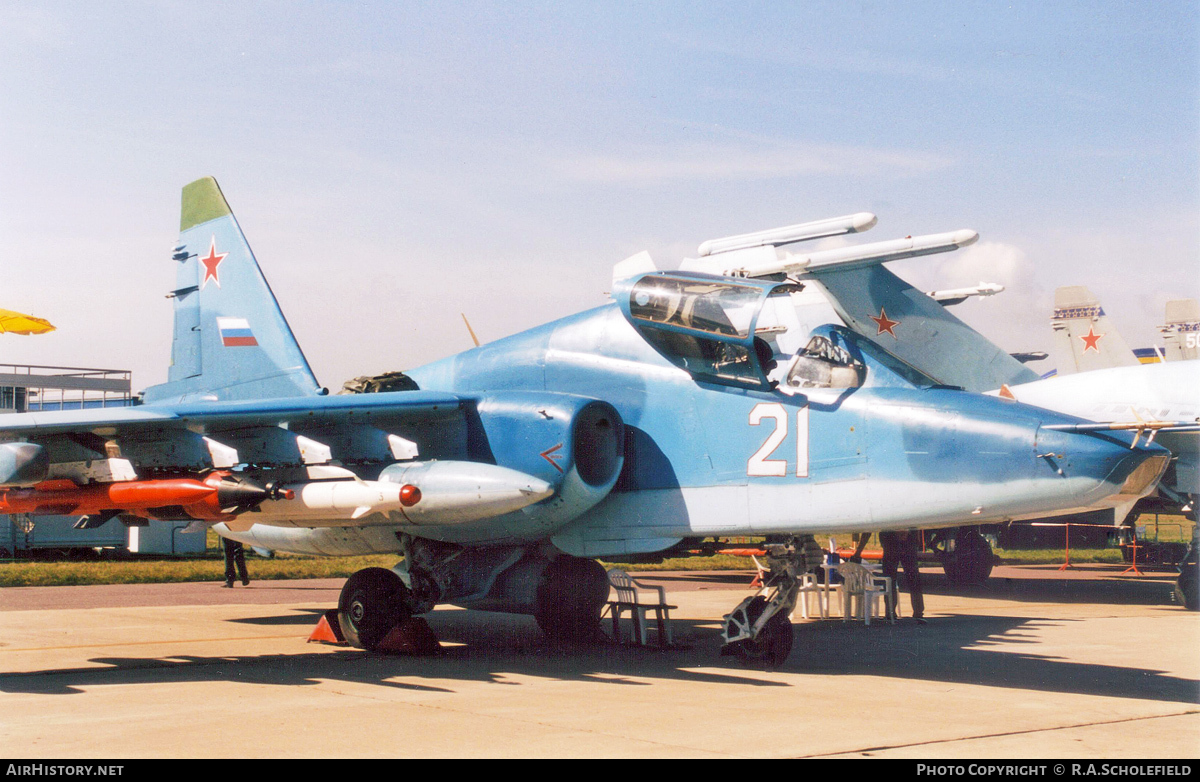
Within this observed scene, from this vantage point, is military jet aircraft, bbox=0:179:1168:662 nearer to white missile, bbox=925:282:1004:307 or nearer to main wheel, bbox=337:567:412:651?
main wheel, bbox=337:567:412:651

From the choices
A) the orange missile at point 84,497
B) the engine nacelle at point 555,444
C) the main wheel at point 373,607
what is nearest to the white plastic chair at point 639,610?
the engine nacelle at point 555,444

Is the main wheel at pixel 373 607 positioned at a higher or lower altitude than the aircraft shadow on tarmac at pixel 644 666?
higher

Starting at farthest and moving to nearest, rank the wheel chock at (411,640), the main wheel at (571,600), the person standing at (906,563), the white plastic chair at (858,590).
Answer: the person standing at (906,563) < the white plastic chair at (858,590) < the main wheel at (571,600) < the wheel chock at (411,640)

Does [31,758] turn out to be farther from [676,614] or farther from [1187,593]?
[1187,593]

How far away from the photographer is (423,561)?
11.6 meters

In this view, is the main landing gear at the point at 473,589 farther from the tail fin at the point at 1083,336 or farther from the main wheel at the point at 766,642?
the tail fin at the point at 1083,336

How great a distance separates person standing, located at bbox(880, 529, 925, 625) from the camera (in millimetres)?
15836

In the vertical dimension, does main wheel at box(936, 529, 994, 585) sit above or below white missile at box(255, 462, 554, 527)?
below

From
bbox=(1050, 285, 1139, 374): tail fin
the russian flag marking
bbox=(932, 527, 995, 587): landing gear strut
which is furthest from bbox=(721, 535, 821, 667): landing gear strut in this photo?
bbox=(1050, 285, 1139, 374): tail fin

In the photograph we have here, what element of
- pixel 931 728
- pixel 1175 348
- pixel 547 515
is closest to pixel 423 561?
pixel 547 515

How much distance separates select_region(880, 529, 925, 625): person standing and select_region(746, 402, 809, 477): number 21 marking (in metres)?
6.70

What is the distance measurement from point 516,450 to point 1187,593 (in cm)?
1269

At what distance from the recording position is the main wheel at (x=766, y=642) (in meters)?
10.1

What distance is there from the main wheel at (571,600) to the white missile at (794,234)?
486cm
